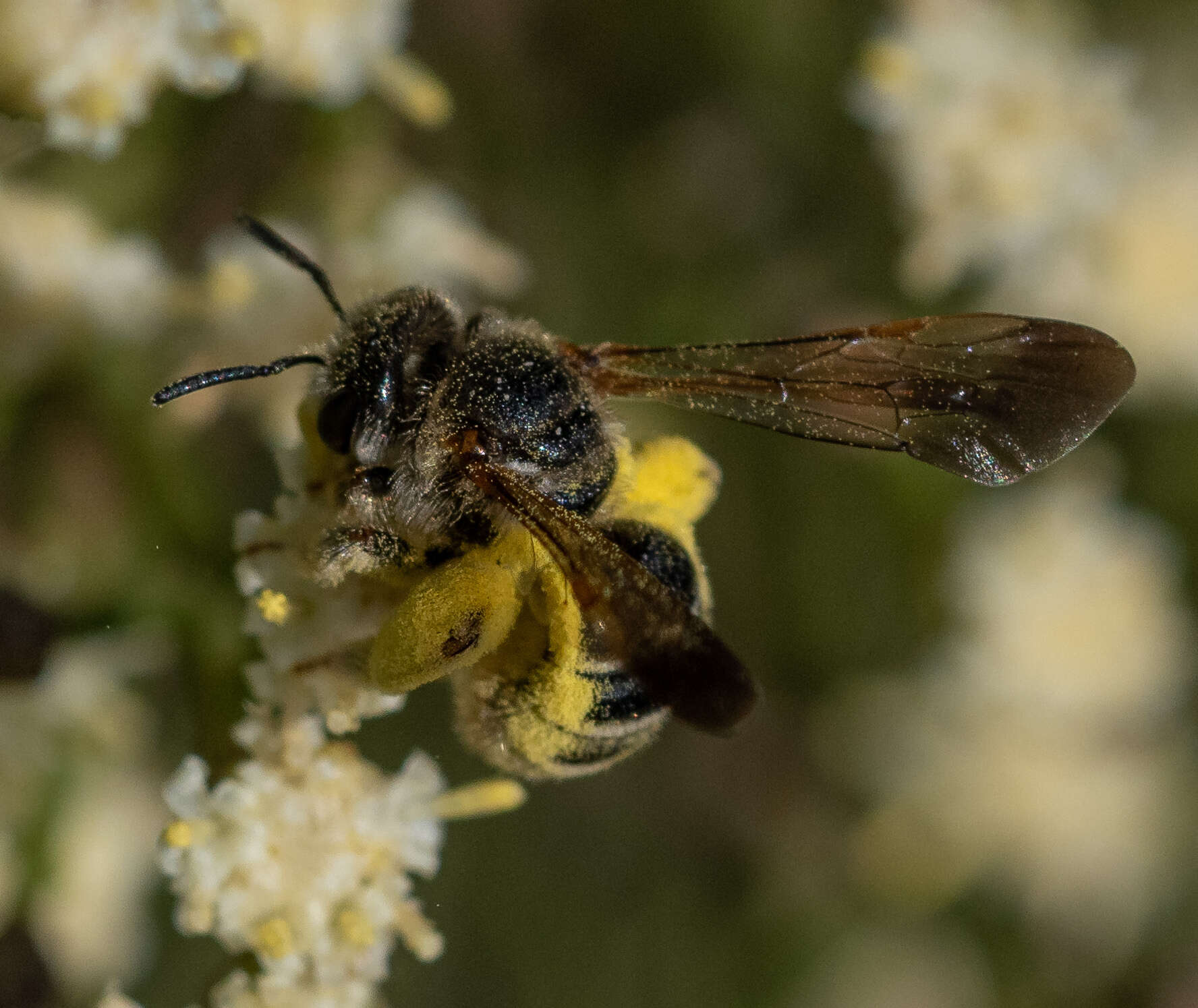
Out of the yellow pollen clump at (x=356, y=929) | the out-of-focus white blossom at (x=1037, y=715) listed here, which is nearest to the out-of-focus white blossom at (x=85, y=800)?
the yellow pollen clump at (x=356, y=929)

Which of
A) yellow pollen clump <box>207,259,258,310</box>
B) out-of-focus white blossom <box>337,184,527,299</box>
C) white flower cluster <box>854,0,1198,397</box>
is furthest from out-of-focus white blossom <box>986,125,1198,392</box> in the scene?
yellow pollen clump <box>207,259,258,310</box>

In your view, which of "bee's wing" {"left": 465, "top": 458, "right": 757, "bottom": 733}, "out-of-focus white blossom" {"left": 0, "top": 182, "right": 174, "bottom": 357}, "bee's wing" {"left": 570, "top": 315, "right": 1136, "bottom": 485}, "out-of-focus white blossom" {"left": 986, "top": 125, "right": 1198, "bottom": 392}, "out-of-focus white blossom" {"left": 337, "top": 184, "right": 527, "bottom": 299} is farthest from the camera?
"out-of-focus white blossom" {"left": 986, "top": 125, "right": 1198, "bottom": 392}

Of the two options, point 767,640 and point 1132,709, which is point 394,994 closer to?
point 767,640

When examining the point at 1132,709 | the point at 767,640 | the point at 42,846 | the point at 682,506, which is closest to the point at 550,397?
the point at 682,506

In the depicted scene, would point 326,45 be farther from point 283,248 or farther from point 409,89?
point 283,248

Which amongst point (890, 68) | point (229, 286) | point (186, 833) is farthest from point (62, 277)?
point (890, 68)

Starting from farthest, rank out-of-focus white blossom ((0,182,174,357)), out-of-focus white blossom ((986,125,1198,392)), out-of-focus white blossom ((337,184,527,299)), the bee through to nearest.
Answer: out-of-focus white blossom ((986,125,1198,392)) → out-of-focus white blossom ((337,184,527,299)) → out-of-focus white blossom ((0,182,174,357)) → the bee

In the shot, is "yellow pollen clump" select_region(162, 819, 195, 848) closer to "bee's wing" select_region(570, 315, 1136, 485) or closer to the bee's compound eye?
the bee's compound eye
